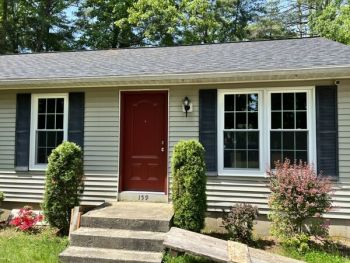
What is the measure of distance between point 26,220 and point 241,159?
3.89 metres

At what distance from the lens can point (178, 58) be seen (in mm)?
7660

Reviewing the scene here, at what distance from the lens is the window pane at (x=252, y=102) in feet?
20.6

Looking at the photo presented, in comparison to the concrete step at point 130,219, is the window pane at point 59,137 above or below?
above

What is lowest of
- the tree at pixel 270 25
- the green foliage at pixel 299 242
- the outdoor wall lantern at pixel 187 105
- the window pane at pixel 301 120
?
the green foliage at pixel 299 242

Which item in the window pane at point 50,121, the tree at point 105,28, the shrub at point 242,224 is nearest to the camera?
the shrub at point 242,224

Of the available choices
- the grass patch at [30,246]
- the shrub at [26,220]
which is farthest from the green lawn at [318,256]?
the shrub at [26,220]

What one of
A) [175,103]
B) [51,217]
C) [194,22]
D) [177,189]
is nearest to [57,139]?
[51,217]

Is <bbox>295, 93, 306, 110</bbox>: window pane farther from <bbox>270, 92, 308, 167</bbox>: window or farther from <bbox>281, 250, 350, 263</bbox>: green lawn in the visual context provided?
<bbox>281, 250, 350, 263</bbox>: green lawn

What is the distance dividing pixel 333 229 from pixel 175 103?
3.45 metres

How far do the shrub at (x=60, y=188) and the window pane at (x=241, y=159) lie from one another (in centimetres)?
281

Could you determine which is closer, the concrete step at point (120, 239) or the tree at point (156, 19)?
the concrete step at point (120, 239)

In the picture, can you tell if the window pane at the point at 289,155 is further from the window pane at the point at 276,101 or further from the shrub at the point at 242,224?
the shrub at the point at 242,224

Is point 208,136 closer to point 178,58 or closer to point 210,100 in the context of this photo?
point 210,100

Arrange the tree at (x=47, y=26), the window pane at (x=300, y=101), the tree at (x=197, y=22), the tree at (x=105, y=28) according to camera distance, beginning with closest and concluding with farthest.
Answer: the window pane at (x=300, y=101) → the tree at (x=197, y=22) → the tree at (x=105, y=28) → the tree at (x=47, y=26)
